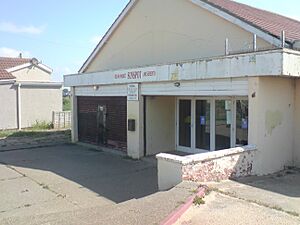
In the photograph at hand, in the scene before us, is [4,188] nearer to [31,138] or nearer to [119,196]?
[119,196]

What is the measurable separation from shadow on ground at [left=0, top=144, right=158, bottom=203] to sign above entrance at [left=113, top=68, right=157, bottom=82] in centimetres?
287

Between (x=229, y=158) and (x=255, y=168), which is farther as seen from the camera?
(x=255, y=168)

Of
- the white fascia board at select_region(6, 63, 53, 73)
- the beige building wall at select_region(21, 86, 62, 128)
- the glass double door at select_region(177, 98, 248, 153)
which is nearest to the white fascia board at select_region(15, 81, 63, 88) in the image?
the beige building wall at select_region(21, 86, 62, 128)

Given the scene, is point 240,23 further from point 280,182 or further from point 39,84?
point 39,84

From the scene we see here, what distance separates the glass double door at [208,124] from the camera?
35.8 ft

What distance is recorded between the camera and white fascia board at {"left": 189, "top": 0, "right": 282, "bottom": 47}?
975 cm

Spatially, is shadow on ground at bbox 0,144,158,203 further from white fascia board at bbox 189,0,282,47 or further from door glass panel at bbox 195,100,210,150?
white fascia board at bbox 189,0,282,47

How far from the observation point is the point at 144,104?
12.8 m

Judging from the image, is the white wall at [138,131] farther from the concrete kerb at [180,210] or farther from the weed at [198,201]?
the weed at [198,201]

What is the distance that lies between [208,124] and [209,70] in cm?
276

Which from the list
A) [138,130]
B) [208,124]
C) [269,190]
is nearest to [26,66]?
[138,130]

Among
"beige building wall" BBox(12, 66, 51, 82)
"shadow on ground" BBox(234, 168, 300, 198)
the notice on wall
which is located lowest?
"shadow on ground" BBox(234, 168, 300, 198)

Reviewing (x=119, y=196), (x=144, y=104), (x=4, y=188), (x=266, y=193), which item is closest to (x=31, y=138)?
(x=144, y=104)

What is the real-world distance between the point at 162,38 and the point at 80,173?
6053 millimetres
